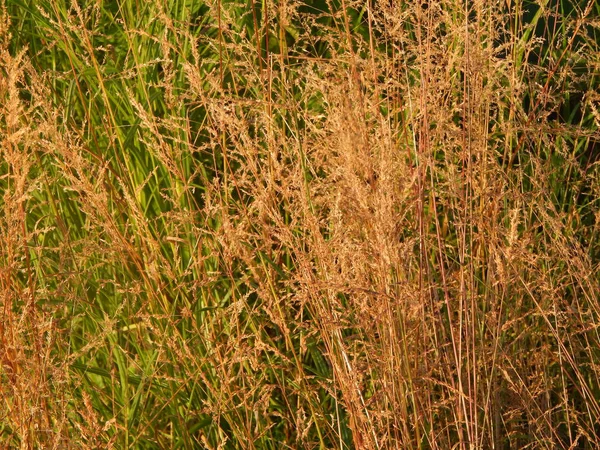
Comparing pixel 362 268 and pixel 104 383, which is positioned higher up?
pixel 362 268

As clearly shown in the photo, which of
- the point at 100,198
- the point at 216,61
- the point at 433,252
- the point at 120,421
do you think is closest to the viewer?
the point at 100,198

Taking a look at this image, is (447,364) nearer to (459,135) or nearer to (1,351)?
(459,135)

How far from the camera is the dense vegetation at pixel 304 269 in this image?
185 cm

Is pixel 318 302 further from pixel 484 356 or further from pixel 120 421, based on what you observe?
pixel 120 421

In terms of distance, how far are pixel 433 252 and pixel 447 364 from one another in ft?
2.11

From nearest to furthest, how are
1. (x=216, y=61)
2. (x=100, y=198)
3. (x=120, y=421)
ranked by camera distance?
(x=100, y=198) < (x=120, y=421) < (x=216, y=61)

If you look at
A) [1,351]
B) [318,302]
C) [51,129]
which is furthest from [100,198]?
[318,302]

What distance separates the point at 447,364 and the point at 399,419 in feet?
0.46

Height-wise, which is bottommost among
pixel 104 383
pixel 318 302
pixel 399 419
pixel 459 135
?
pixel 104 383

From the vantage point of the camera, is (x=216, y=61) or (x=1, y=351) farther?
(x=216, y=61)

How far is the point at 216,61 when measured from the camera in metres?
2.71

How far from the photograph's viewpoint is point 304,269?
6.27ft

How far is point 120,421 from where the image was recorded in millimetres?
2289

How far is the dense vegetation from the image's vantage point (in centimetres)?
185
